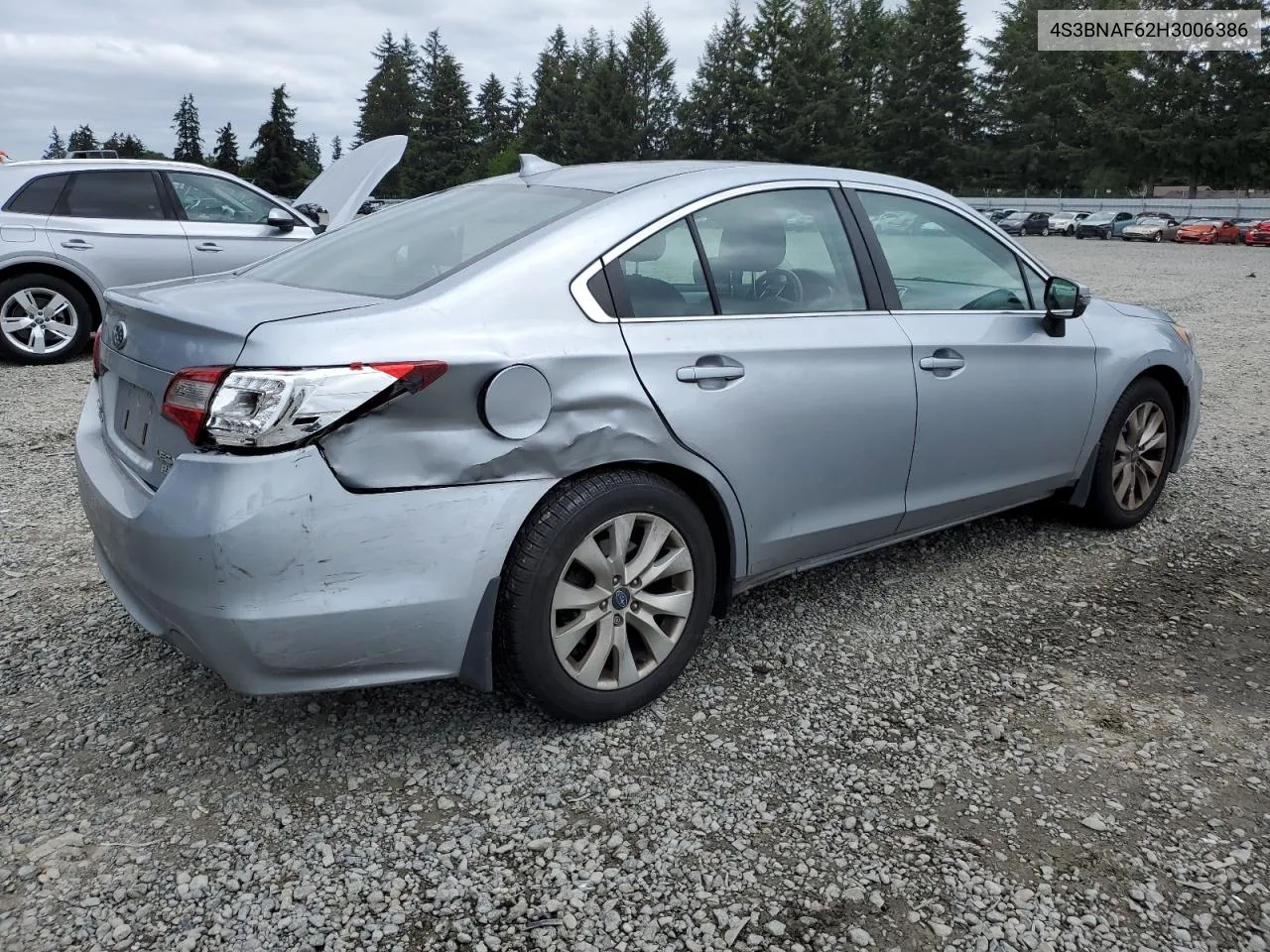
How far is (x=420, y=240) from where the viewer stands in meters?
3.33

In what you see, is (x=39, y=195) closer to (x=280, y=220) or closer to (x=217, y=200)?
(x=217, y=200)

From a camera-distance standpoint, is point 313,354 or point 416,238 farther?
point 416,238

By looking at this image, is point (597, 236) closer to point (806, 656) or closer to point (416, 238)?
point (416, 238)

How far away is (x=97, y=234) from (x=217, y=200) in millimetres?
1023

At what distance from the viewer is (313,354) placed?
2.48 m

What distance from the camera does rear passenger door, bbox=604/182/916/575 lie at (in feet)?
9.94

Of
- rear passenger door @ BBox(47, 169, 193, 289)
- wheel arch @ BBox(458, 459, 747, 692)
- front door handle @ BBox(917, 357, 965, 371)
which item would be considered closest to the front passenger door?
front door handle @ BBox(917, 357, 965, 371)

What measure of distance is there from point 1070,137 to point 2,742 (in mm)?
78880

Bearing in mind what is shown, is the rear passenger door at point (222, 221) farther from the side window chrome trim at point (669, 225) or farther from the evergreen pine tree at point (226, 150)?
the evergreen pine tree at point (226, 150)

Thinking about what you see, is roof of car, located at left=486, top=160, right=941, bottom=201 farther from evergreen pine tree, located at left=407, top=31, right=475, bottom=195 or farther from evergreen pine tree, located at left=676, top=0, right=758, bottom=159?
evergreen pine tree, located at left=407, top=31, right=475, bottom=195

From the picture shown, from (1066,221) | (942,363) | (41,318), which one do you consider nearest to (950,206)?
(942,363)

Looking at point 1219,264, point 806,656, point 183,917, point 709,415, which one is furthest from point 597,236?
point 1219,264

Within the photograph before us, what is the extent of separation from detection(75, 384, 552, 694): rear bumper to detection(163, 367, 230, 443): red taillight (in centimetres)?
8

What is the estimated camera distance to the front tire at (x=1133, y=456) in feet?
14.9
